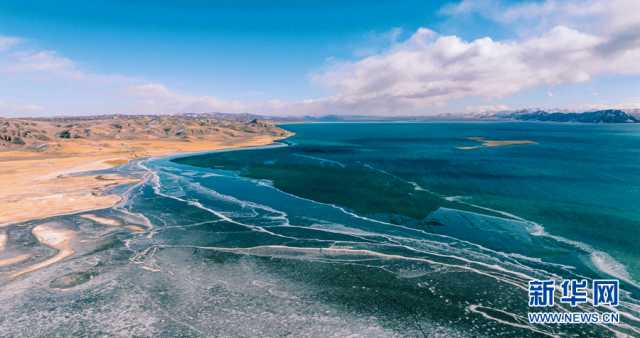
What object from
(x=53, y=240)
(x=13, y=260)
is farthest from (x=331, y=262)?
(x=53, y=240)

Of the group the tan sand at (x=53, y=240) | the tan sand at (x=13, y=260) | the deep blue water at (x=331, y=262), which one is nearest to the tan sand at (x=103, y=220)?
the deep blue water at (x=331, y=262)

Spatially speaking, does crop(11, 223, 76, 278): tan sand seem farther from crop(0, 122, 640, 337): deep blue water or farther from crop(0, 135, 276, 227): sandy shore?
crop(0, 135, 276, 227): sandy shore

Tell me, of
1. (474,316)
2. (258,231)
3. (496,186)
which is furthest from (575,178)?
(258,231)

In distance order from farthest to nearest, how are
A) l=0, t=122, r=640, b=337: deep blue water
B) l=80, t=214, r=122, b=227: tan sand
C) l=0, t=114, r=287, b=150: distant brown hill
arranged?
l=0, t=114, r=287, b=150: distant brown hill
l=80, t=214, r=122, b=227: tan sand
l=0, t=122, r=640, b=337: deep blue water

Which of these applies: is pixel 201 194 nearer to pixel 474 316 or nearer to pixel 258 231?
pixel 258 231

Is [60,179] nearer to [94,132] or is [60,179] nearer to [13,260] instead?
[13,260]

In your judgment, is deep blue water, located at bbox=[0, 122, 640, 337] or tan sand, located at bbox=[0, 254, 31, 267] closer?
deep blue water, located at bbox=[0, 122, 640, 337]

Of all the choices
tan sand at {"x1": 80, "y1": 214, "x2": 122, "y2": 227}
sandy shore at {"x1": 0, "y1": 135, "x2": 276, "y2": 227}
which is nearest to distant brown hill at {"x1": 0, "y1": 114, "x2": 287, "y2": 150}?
sandy shore at {"x1": 0, "y1": 135, "x2": 276, "y2": 227}
